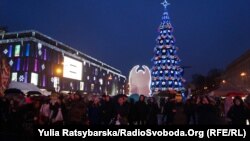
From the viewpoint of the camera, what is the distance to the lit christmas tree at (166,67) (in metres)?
66.9

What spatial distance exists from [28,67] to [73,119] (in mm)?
59311

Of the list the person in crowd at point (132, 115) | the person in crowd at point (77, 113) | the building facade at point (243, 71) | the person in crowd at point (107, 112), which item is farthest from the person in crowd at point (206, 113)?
the building facade at point (243, 71)

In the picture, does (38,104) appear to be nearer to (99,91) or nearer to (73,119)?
(73,119)

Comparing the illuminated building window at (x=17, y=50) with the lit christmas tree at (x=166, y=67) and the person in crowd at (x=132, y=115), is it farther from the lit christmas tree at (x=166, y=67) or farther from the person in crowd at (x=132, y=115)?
the person in crowd at (x=132, y=115)

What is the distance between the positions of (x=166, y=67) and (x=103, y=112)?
5355 centimetres

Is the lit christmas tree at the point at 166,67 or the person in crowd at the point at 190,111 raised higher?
the lit christmas tree at the point at 166,67

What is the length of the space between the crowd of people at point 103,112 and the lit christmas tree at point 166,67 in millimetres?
50610

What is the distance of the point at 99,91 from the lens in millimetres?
120438

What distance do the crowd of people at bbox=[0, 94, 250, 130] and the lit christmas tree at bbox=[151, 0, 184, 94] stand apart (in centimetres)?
5061

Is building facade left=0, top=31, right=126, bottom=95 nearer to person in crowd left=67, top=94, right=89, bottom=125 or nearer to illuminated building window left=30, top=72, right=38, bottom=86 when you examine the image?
illuminated building window left=30, top=72, right=38, bottom=86

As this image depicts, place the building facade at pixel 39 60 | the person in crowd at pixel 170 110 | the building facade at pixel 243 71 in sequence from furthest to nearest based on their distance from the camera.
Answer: the building facade at pixel 243 71 → the building facade at pixel 39 60 → the person in crowd at pixel 170 110

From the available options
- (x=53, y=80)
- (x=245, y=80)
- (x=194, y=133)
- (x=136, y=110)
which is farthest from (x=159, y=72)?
(x=194, y=133)

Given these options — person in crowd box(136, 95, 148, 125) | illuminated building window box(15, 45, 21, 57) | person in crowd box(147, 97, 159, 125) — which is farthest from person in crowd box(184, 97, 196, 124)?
illuminated building window box(15, 45, 21, 57)

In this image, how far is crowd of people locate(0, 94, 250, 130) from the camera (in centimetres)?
1322
